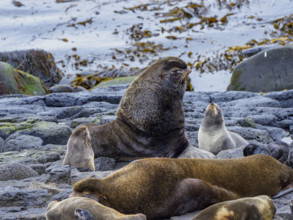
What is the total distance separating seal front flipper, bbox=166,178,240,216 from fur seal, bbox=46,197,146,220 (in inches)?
20.0

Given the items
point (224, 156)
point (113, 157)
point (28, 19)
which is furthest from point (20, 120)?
point (28, 19)

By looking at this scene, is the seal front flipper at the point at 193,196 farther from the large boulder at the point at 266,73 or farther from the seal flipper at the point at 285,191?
the large boulder at the point at 266,73

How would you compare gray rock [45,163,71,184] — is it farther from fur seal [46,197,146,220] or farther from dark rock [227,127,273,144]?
dark rock [227,127,273,144]

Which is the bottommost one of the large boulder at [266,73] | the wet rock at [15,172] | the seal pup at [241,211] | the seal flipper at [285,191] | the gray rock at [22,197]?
the large boulder at [266,73]

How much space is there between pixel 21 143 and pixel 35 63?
1183 cm

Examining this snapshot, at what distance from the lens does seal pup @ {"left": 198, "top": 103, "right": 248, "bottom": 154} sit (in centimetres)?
667

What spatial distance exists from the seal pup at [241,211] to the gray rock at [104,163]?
3118 mm

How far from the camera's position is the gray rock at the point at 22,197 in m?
3.62

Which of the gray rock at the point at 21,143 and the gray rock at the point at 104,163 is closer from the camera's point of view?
the gray rock at the point at 104,163

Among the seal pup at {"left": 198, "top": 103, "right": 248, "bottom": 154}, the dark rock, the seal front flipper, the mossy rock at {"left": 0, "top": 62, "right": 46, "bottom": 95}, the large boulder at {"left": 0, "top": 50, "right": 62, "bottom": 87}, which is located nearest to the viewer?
the seal front flipper

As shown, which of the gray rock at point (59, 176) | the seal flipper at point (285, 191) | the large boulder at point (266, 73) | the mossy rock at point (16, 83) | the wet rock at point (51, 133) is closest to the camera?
the seal flipper at point (285, 191)

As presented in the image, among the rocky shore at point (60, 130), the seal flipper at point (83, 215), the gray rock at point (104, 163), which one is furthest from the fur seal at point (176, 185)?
the gray rock at point (104, 163)

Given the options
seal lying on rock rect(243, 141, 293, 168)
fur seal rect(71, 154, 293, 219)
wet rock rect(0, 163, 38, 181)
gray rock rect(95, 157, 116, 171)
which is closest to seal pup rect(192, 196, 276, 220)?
fur seal rect(71, 154, 293, 219)

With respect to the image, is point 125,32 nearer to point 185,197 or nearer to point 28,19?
point 28,19
